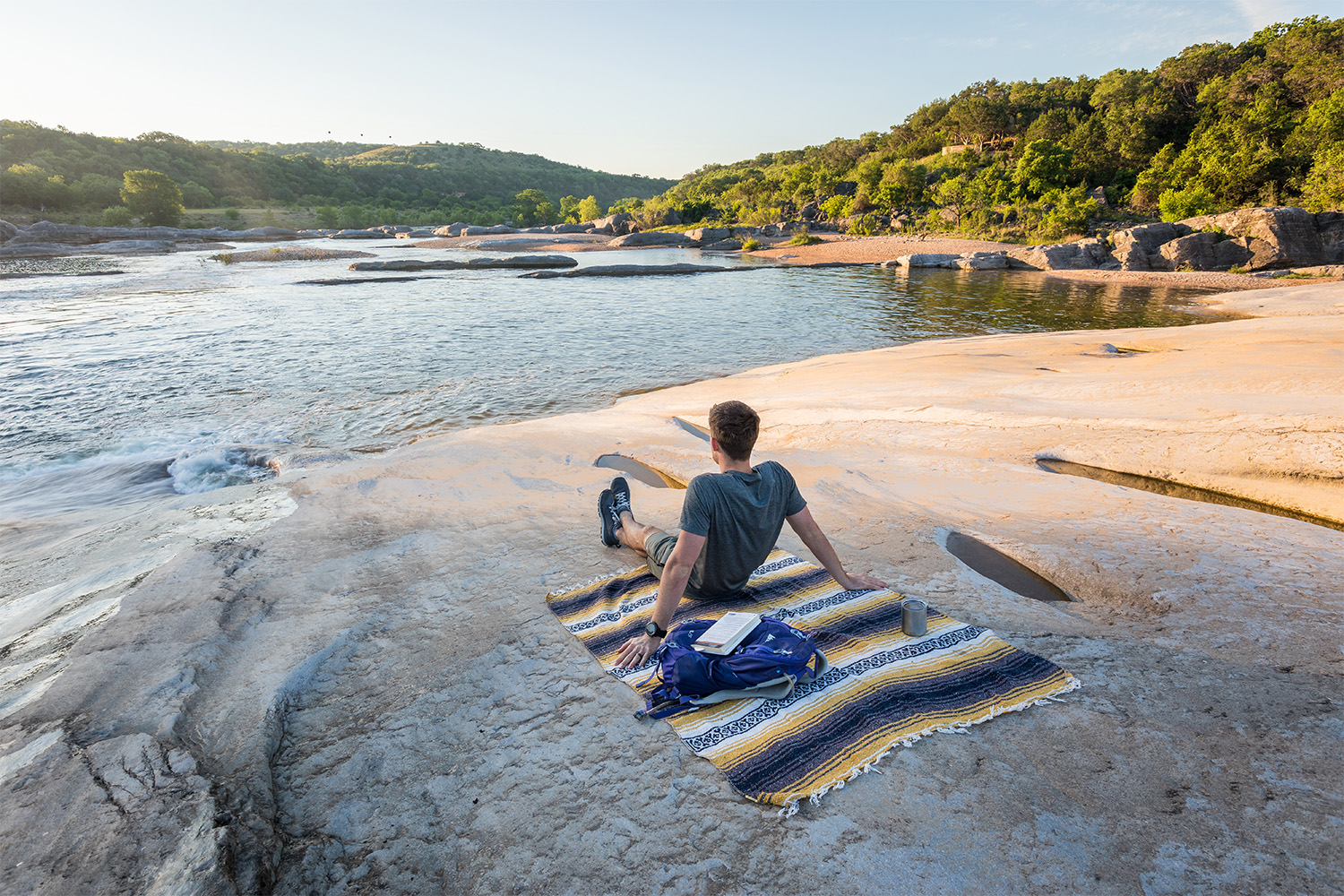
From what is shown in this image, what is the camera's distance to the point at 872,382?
1068 centimetres

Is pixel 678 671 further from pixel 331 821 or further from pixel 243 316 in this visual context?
pixel 243 316

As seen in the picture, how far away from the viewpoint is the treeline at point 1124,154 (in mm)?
37000

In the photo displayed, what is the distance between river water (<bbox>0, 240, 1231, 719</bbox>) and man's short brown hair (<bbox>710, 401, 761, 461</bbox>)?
3854 millimetres

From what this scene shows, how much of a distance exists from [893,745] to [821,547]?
4.38ft

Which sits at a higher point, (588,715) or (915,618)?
(915,618)

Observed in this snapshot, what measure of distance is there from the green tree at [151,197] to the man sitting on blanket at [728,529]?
8707 cm

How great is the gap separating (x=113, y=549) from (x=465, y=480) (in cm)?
296

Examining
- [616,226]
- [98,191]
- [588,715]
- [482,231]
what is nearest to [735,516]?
[588,715]

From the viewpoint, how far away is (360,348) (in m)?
15.7

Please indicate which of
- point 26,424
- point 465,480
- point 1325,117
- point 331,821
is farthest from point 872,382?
point 1325,117

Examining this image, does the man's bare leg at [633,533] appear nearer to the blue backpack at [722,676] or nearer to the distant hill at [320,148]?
the blue backpack at [722,676]

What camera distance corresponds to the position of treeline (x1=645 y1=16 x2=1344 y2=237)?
121 feet

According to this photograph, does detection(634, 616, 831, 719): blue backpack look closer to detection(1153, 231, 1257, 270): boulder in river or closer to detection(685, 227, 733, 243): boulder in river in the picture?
detection(1153, 231, 1257, 270): boulder in river

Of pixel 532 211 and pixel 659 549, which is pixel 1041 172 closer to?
pixel 659 549
